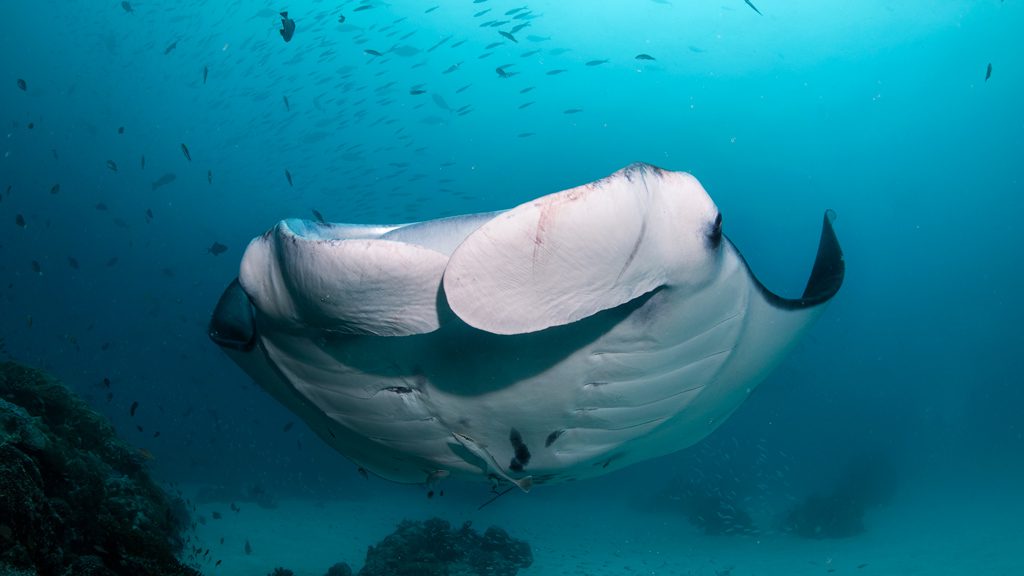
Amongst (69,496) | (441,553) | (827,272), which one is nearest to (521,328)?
(827,272)

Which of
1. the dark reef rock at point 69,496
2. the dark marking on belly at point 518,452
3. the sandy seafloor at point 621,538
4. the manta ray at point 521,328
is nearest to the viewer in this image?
the manta ray at point 521,328

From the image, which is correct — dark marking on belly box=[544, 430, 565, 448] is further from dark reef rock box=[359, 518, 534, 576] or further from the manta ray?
dark reef rock box=[359, 518, 534, 576]

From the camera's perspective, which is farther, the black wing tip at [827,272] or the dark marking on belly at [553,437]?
the black wing tip at [827,272]

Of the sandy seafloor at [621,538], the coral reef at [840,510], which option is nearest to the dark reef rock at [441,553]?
the sandy seafloor at [621,538]

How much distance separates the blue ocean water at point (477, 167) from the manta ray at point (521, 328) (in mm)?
20958

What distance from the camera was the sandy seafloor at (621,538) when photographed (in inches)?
520

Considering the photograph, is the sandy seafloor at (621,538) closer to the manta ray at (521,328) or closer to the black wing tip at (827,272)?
the manta ray at (521,328)

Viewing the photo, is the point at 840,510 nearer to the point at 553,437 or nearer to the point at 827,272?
the point at 827,272

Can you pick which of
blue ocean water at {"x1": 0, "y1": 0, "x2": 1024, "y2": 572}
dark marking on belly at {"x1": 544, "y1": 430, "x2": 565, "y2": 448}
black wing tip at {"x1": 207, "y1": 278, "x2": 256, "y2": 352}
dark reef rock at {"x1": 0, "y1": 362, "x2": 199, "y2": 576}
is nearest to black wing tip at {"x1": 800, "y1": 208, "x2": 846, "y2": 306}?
dark marking on belly at {"x1": 544, "y1": 430, "x2": 565, "y2": 448}

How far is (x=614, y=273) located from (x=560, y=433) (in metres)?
1.18

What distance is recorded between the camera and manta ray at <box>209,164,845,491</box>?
1.17 m

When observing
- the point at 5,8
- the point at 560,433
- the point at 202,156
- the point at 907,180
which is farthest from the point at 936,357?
the point at 5,8

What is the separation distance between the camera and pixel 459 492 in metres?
22.0

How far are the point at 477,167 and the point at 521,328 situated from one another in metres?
39.0
